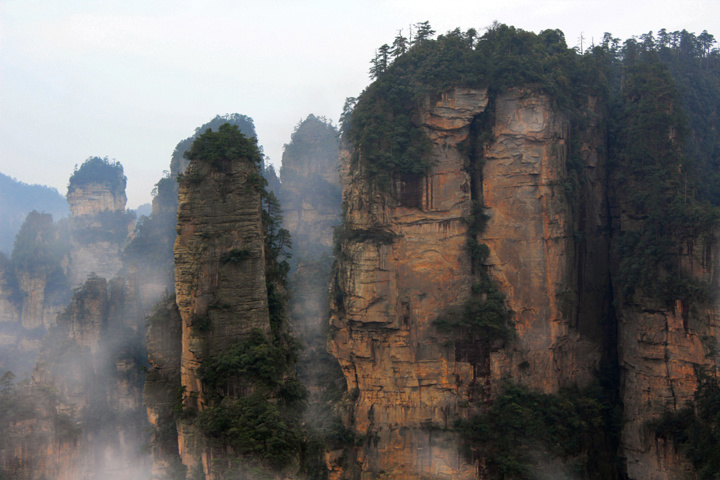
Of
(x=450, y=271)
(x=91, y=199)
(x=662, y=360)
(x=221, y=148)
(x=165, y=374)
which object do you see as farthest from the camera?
(x=91, y=199)

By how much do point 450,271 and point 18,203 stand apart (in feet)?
213

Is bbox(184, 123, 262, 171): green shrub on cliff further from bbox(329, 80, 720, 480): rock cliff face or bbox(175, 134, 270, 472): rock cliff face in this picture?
bbox(329, 80, 720, 480): rock cliff face

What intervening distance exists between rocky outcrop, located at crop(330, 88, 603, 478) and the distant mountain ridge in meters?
47.0

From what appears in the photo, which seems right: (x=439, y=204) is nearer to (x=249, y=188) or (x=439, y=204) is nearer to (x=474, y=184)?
(x=474, y=184)

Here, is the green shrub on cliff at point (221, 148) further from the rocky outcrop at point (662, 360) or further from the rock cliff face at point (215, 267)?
the rocky outcrop at point (662, 360)

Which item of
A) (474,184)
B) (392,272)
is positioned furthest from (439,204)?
(392,272)

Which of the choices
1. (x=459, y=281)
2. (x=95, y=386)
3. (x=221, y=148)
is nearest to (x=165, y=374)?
(x=221, y=148)

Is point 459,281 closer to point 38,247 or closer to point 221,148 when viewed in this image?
point 221,148

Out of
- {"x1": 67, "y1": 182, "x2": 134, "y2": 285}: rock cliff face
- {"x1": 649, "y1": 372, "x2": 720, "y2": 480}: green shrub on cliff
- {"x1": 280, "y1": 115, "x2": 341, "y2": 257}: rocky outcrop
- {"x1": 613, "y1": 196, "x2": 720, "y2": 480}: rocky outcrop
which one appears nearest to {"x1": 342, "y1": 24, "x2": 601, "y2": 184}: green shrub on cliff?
{"x1": 613, "y1": 196, "x2": 720, "y2": 480}: rocky outcrop

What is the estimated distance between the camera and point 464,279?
2205 centimetres

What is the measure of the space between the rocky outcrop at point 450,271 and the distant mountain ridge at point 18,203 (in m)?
47.0

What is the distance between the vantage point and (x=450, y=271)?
71.9 feet

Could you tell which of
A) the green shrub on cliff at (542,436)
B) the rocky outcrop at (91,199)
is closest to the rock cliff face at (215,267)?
the green shrub on cliff at (542,436)

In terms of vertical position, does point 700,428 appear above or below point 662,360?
below
